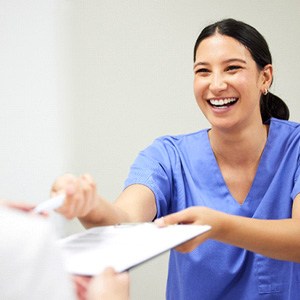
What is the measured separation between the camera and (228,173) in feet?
4.34

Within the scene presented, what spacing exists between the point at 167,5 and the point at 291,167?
91 centimetres

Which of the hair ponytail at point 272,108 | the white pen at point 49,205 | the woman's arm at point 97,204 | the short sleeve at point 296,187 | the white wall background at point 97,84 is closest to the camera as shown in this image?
the white pen at point 49,205

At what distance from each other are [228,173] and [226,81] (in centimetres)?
22

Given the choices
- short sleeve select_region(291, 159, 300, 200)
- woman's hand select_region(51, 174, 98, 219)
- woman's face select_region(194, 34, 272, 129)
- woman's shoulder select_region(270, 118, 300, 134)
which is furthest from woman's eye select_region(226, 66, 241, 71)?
woman's hand select_region(51, 174, 98, 219)

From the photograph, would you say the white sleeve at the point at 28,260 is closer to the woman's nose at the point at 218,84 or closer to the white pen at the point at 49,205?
the white pen at the point at 49,205

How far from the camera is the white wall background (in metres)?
1.85

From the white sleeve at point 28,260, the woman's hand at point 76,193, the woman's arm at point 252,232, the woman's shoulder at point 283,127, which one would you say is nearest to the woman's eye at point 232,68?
the woman's shoulder at point 283,127

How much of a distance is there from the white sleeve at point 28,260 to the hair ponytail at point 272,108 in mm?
1016


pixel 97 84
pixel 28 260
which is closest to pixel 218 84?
pixel 97 84

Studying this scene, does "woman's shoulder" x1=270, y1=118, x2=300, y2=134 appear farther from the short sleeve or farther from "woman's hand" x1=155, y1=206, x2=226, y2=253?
"woman's hand" x1=155, y1=206, x2=226, y2=253

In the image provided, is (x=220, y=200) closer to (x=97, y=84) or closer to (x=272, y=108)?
(x=272, y=108)

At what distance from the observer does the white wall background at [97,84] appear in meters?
1.85

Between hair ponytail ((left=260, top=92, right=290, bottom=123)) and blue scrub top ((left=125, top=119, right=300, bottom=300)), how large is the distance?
2.9 inches

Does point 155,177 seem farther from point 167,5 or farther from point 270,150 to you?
point 167,5
